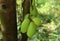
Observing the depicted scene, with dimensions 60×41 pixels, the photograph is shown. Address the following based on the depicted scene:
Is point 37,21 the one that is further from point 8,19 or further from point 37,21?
point 8,19

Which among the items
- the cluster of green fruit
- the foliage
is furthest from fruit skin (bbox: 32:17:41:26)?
the foliage

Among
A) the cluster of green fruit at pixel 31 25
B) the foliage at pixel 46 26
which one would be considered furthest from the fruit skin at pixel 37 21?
the foliage at pixel 46 26

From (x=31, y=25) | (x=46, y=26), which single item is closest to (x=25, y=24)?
(x=31, y=25)

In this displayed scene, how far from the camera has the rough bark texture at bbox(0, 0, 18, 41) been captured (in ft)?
2.15

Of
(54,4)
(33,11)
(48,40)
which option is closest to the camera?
(33,11)

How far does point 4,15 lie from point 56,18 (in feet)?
4.00

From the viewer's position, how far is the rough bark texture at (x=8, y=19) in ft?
2.15

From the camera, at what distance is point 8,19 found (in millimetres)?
671

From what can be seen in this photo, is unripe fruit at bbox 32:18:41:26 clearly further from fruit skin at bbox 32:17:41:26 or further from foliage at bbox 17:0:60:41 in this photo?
foliage at bbox 17:0:60:41

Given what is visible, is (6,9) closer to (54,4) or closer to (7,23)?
(7,23)

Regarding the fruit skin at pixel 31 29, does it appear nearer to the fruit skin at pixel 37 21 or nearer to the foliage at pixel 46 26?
the fruit skin at pixel 37 21

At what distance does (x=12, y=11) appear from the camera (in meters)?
0.68

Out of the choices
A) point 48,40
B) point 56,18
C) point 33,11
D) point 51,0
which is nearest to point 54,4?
point 51,0

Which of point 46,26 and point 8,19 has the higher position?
point 8,19
